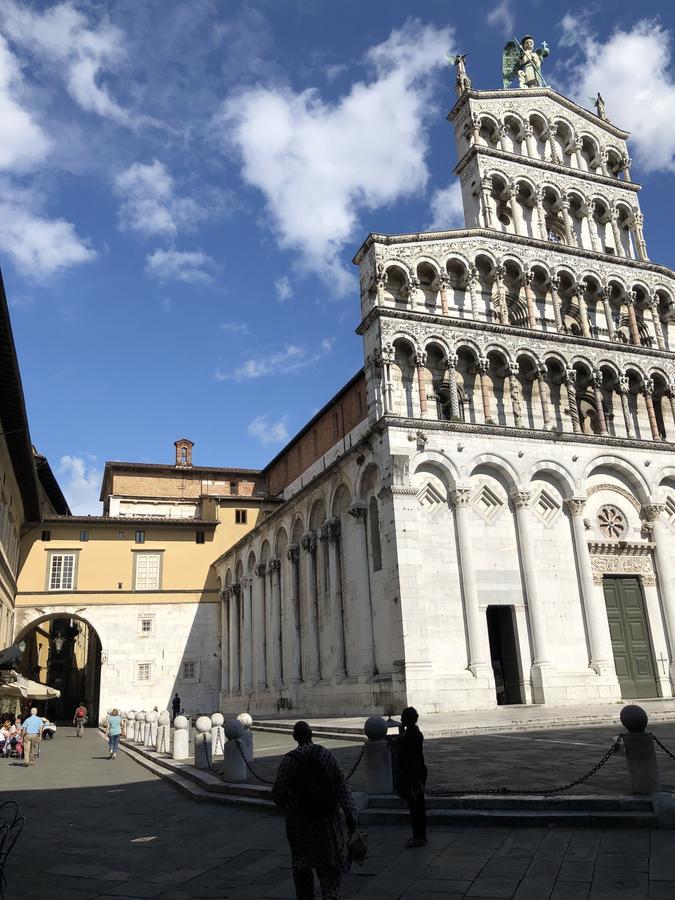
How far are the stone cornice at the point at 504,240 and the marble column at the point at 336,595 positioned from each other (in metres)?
10.2

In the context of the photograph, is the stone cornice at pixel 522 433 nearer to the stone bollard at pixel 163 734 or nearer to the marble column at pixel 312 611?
the marble column at pixel 312 611

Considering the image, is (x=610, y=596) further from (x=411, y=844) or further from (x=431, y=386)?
(x=411, y=844)

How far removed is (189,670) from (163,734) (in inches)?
854

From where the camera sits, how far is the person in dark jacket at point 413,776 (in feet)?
25.5

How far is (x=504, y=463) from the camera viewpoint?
79.6 ft

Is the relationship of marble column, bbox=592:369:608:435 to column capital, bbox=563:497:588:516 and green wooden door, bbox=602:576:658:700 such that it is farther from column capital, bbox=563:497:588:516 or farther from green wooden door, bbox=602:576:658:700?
green wooden door, bbox=602:576:658:700

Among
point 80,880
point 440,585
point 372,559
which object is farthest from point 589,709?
point 80,880

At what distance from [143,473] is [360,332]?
86.4 feet

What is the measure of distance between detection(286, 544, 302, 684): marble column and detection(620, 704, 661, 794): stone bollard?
2229 centimetres

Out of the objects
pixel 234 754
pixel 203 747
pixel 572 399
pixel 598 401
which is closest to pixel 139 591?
pixel 572 399

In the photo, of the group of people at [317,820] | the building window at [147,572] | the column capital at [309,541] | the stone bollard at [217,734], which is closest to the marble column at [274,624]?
the column capital at [309,541]

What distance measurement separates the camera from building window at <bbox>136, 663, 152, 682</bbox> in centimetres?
3928

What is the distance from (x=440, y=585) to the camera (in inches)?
880

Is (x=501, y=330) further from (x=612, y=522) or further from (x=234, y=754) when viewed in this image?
(x=234, y=754)
